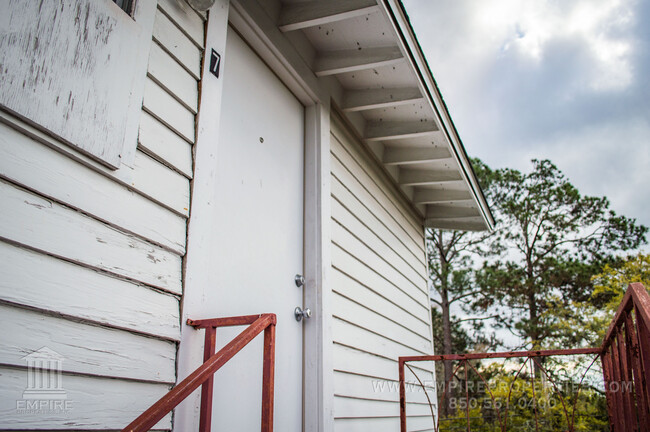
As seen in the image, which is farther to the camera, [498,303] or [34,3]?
[498,303]

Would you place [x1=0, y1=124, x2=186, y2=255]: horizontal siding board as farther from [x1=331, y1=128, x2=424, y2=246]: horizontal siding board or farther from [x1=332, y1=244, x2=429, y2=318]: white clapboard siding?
[x1=331, y1=128, x2=424, y2=246]: horizontal siding board

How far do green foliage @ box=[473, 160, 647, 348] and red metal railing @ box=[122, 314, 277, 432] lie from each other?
1086 centimetres

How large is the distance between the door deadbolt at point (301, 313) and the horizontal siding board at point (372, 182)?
3.11ft

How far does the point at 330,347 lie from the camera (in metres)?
2.38

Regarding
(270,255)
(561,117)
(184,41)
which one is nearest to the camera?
(184,41)

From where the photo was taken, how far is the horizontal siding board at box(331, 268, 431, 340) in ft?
8.93

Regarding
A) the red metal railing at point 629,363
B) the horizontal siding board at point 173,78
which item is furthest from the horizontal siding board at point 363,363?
the horizontal siding board at point 173,78

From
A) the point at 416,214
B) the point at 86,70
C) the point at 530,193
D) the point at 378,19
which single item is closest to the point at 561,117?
the point at 530,193

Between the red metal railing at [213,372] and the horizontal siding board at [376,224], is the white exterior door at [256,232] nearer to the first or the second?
the red metal railing at [213,372]

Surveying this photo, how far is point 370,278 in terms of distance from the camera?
3.25 metres

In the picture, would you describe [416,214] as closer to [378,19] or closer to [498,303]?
[378,19]

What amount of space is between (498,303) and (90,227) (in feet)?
41.2

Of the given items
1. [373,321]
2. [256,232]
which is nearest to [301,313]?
[256,232]

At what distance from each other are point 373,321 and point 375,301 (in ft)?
0.51
